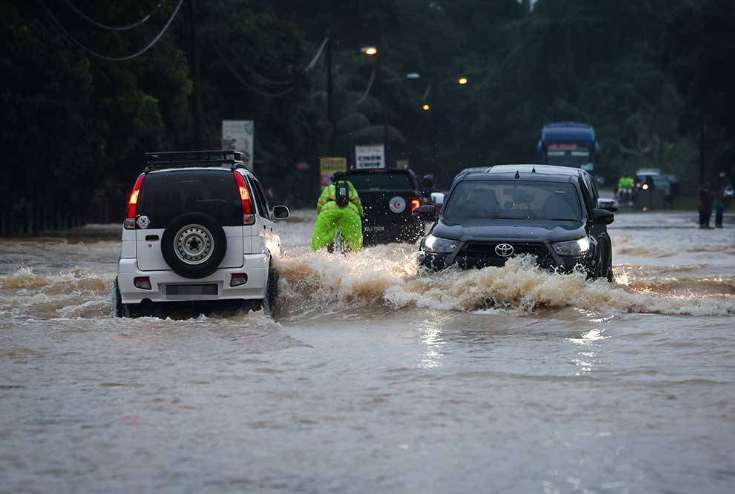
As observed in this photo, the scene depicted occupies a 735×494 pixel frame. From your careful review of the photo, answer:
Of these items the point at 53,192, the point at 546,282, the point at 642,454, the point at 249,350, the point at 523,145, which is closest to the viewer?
the point at 642,454

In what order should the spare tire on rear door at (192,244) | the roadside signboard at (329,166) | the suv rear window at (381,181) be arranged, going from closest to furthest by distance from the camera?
the spare tire on rear door at (192,244) < the suv rear window at (381,181) < the roadside signboard at (329,166)

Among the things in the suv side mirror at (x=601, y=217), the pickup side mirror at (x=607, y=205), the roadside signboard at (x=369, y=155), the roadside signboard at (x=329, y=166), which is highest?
the roadside signboard at (x=369, y=155)

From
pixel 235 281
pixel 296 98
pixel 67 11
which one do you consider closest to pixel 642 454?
pixel 235 281

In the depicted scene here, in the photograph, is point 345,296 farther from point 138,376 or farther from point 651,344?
point 138,376

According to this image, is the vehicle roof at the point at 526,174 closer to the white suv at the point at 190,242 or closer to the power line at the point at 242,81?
the white suv at the point at 190,242

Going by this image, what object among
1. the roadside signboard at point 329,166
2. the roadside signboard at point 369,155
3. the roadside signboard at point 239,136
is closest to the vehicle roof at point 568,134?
the roadside signboard at point 369,155

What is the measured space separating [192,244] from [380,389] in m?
4.01

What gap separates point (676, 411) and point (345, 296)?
276 inches

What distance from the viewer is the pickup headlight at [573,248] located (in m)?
14.0

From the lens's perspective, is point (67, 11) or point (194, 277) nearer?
point (194, 277)

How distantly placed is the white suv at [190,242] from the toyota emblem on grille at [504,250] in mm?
2448

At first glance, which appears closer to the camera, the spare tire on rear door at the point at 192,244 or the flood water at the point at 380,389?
the flood water at the point at 380,389

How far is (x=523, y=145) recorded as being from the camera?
104 metres

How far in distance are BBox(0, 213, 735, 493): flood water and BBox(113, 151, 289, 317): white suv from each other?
0.33 metres
